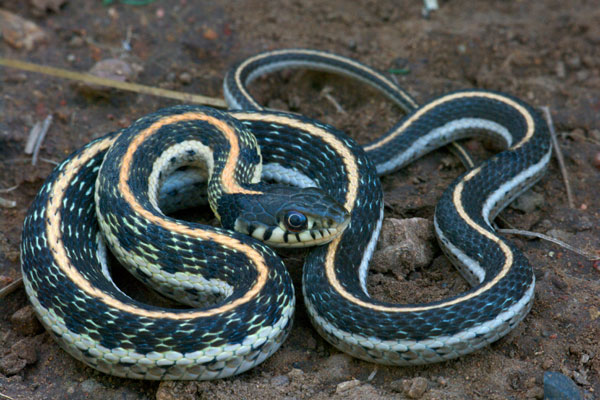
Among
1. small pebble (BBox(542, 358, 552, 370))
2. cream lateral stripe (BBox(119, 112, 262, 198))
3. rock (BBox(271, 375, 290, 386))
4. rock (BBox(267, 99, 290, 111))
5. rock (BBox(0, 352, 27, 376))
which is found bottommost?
rock (BBox(0, 352, 27, 376))

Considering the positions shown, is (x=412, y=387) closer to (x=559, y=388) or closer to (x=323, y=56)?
(x=559, y=388)

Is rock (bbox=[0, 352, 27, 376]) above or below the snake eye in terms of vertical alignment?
below

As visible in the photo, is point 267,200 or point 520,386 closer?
Answer: point 520,386

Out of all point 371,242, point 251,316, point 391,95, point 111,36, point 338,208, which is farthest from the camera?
point 111,36

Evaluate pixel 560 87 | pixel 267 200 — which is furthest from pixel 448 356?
pixel 560 87

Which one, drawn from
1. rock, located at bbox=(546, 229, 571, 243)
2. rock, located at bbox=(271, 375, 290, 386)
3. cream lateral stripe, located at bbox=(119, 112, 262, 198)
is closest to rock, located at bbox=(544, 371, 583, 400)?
rock, located at bbox=(546, 229, 571, 243)

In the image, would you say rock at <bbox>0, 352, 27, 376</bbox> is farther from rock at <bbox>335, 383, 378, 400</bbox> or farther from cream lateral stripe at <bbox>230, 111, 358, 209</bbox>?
cream lateral stripe at <bbox>230, 111, 358, 209</bbox>

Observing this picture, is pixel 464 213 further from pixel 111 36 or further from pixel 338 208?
pixel 111 36
